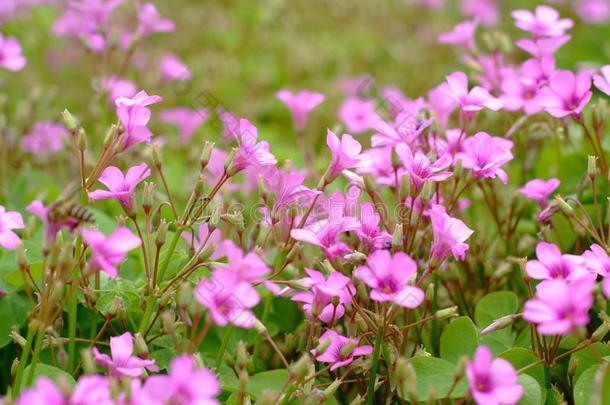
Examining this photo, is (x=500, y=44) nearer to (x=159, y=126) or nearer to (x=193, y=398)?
(x=193, y=398)

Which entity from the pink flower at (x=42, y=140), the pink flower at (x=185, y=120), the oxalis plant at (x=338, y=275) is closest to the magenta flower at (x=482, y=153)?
the oxalis plant at (x=338, y=275)

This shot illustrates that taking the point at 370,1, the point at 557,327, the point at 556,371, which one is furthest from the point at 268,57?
the point at 557,327

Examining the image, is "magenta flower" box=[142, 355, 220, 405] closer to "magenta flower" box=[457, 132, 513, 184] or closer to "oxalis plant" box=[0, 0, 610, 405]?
"oxalis plant" box=[0, 0, 610, 405]

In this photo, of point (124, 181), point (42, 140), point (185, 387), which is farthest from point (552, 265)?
point (42, 140)

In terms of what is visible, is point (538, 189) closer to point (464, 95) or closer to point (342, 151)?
point (464, 95)

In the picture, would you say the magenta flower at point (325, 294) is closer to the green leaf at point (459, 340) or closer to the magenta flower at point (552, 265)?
the green leaf at point (459, 340)
